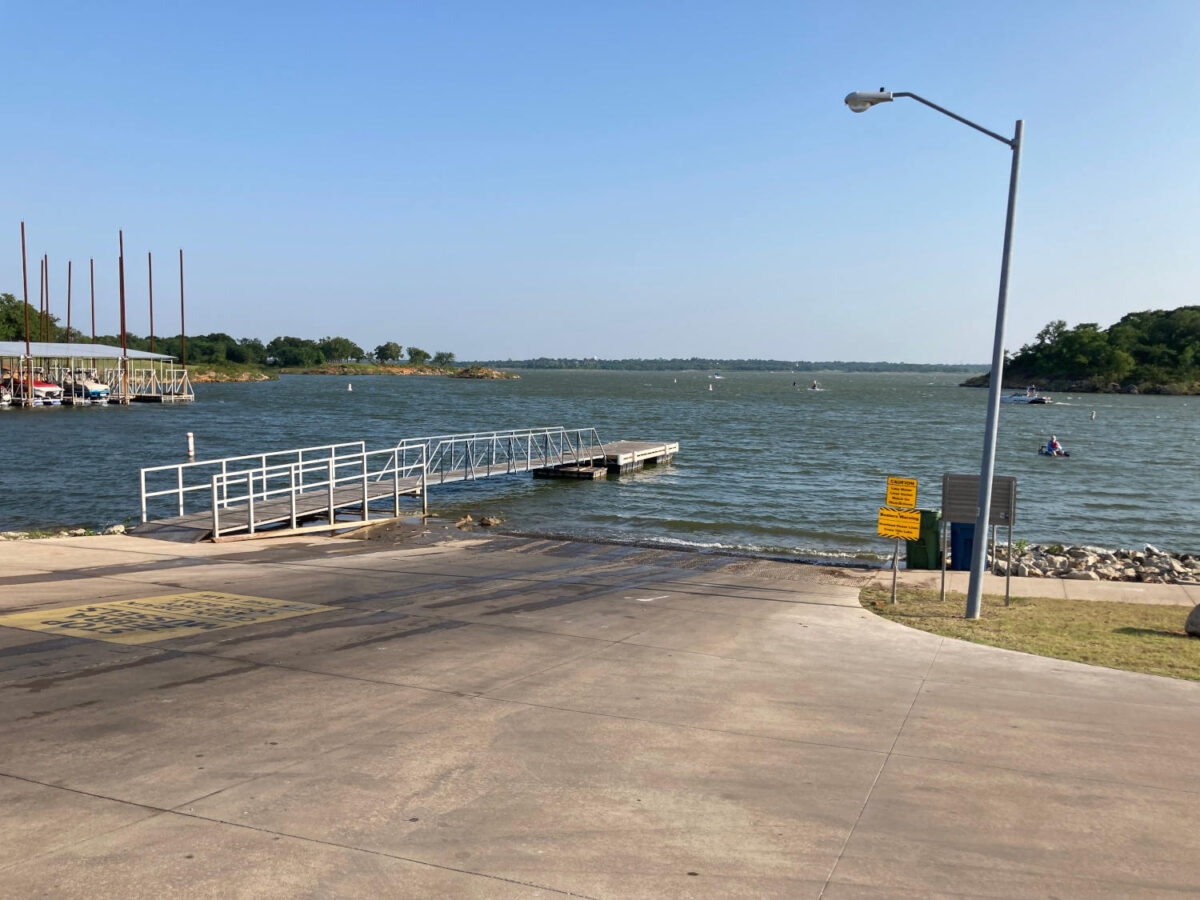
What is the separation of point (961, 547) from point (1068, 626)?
557 centimetres

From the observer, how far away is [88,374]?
91938mm

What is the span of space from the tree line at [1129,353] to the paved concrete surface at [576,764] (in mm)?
181828

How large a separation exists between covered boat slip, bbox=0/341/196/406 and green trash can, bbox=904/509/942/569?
77178 millimetres

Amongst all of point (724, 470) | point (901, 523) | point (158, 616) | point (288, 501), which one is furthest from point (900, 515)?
point (724, 470)

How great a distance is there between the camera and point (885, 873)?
5102mm

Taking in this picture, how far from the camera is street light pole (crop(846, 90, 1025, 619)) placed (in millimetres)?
12438

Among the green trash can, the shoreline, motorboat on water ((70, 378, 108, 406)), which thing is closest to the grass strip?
the green trash can

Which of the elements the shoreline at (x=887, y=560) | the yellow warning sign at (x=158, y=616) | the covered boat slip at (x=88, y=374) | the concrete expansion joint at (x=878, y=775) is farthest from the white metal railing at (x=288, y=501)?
the covered boat slip at (x=88, y=374)

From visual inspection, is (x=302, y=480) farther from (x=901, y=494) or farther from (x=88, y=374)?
(x=88, y=374)

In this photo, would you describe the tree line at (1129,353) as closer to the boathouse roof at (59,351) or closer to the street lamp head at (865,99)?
the boathouse roof at (59,351)

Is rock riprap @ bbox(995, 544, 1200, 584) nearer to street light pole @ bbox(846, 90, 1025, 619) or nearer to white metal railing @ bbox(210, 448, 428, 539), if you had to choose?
street light pole @ bbox(846, 90, 1025, 619)

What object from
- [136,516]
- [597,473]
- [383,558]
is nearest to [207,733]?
[383,558]

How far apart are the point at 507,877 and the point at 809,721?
3700 mm

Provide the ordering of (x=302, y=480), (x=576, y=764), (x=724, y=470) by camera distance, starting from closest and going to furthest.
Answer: (x=576, y=764) < (x=302, y=480) < (x=724, y=470)
